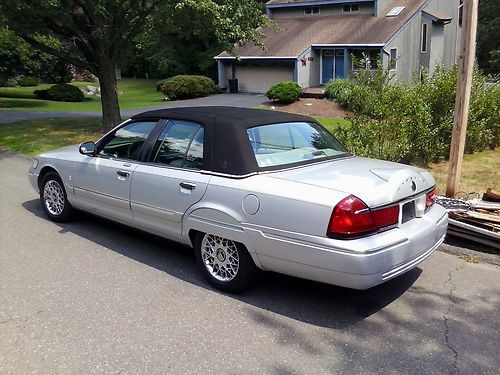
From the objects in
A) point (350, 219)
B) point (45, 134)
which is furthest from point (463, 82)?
point (45, 134)

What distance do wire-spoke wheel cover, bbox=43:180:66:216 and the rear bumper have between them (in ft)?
10.7

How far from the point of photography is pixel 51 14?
12.6 m

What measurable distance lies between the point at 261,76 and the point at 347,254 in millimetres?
32616

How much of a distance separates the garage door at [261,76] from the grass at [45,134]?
17.9 meters

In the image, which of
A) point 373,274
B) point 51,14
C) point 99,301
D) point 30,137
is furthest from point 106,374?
point 30,137

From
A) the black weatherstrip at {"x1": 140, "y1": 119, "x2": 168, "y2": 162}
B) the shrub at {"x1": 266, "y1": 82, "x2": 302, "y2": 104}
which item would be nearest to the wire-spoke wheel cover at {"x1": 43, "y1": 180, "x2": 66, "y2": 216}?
the black weatherstrip at {"x1": 140, "y1": 119, "x2": 168, "y2": 162}

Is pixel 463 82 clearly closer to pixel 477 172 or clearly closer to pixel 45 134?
pixel 477 172

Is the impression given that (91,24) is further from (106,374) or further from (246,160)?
(106,374)

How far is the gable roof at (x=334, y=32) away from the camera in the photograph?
1190 inches

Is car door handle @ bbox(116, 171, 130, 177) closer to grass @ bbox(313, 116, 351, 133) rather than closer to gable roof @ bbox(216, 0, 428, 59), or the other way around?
grass @ bbox(313, 116, 351, 133)

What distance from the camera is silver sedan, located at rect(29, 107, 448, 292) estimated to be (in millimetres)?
3625

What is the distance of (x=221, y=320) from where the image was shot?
381 cm

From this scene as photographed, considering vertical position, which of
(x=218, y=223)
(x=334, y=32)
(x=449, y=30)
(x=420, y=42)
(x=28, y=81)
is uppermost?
(x=449, y=30)

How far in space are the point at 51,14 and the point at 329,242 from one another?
38.5 ft
